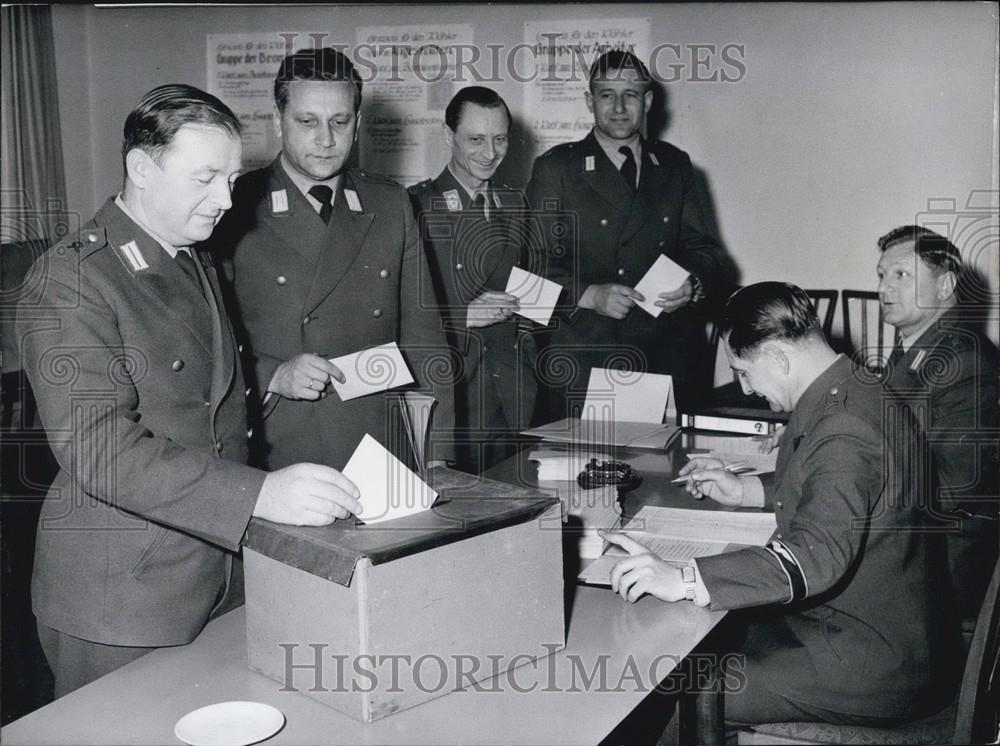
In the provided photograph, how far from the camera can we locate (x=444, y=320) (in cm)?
346

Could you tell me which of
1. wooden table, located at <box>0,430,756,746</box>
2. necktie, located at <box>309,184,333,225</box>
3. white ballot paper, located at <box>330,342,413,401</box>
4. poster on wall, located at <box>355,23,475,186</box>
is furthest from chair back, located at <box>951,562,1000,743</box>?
poster on wall, located at <box>355,23,475,186</box>

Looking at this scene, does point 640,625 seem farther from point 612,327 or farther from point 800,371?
point 612,327

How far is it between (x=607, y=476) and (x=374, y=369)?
2.04 ft

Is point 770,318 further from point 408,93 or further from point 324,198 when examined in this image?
point 408,93

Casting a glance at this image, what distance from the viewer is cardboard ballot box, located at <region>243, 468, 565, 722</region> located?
46.9 inches

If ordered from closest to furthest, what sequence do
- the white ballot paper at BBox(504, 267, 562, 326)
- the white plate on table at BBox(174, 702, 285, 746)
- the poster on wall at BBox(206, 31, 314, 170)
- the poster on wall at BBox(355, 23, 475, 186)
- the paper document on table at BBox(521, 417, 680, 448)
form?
1. the white plate on table at BBox(174, 702, 285, 746)
2. the paper document on table at BBox(521, 417, 680, 448)
3. the white ballot paper at BBox(504, 267, 562, 326)
4. the poster on wall at BBox(355, 23, 475, 186)
5. the poster on wall at BBox(206, 31, 314, 170)

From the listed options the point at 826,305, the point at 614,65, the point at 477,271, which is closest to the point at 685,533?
the point at 477,271

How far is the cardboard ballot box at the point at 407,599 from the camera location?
119 cm

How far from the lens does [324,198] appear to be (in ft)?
8.11

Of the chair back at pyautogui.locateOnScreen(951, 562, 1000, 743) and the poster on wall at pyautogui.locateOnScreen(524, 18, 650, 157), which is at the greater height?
the poster on wall at pyautogui.locateOnScreen(524, 18, 650, 157)

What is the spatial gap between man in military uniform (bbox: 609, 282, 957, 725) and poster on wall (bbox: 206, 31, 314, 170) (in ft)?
11.4

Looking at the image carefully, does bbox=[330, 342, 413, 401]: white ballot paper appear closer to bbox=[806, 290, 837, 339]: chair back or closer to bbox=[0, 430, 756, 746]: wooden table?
bbox=[0, 430, 756, 746]: wooden table

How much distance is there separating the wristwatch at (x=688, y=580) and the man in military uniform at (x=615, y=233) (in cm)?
231

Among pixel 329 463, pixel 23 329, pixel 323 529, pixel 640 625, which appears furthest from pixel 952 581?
pixel 23 329
